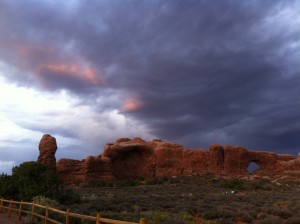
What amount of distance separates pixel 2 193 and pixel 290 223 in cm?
2064

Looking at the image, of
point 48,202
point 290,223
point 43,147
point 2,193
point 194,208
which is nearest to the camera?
point 290,223

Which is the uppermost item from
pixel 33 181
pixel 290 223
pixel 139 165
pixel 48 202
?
pixel 139 165

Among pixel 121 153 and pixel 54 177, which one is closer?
pixel 54 177

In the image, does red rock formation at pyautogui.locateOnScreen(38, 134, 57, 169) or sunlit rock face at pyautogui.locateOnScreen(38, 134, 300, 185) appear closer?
red rock formation at pyautogui.locateOnScreen(38, 134, 57, 169)

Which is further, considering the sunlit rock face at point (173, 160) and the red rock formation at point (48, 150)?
the sunlit rock face at point (173, 160)

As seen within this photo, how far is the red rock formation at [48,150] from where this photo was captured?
53.9m

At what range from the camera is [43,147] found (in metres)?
55.0

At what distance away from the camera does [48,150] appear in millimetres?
54594

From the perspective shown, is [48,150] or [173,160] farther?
[173,160]

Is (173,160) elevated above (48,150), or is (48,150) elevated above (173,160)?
(48,150)

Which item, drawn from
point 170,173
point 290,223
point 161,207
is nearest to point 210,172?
point 170,173

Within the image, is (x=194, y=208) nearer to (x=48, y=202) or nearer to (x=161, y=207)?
(x=161, y=207)

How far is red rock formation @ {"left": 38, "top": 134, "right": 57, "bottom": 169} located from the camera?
5391cm

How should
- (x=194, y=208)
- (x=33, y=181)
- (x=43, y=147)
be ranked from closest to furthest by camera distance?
(x=194, y=208) < (x=33, y=181) < (x=43, y=147)
